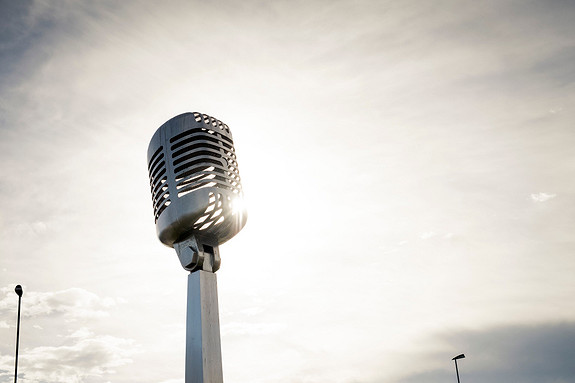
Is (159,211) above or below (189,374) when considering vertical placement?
above

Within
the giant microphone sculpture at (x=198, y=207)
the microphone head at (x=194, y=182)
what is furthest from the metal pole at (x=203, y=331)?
the microphone head at (x=194, y=182)

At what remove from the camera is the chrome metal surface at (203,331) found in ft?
32.3

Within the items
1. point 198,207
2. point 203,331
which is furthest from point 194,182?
point 203,331

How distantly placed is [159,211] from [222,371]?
3.37 m

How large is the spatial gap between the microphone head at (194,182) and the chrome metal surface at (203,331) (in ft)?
2.90

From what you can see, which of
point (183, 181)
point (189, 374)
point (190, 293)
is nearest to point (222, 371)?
point (189, 374)

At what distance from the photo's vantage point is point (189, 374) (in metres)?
9.93

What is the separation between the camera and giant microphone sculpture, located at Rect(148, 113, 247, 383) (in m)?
10.2

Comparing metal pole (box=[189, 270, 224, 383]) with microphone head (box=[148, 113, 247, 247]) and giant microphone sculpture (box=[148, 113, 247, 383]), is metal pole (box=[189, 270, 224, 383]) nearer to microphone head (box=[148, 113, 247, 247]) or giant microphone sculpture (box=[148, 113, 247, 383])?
giant microphone sculpture (box=[148, 113, 247, 383])

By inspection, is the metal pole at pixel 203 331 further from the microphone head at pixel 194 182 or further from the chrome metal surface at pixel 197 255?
the microphone head at pixel 194 182

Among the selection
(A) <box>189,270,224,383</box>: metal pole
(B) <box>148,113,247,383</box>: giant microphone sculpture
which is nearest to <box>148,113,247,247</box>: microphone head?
(B) <box>148,113,247,383</box>: giant microphone sculpture

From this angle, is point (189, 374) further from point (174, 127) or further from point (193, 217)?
point (174, 127)

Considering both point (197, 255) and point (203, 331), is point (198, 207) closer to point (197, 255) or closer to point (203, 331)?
point (197, 255)

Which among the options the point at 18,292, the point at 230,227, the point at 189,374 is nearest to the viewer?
the point at 189,374
